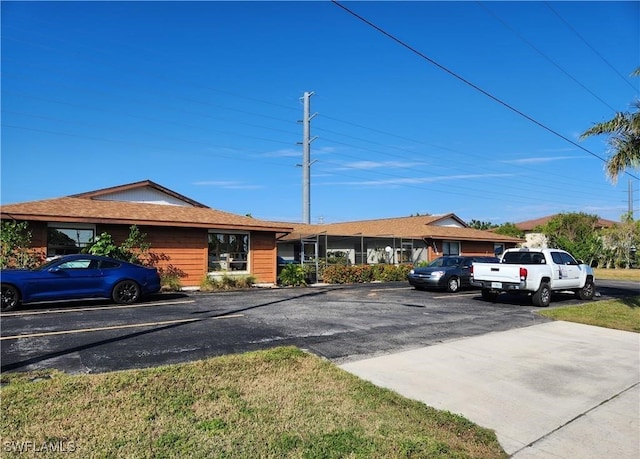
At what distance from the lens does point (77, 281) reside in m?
11.8

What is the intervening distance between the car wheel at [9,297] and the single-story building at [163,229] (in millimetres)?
4430

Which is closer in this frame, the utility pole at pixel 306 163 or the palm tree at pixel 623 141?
the palm tree at pixel 623 141

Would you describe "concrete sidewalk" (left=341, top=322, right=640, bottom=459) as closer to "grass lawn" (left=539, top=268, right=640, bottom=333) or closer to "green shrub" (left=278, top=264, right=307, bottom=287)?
"grass lawn" (left=539, top=268, right=640, bottom=333)

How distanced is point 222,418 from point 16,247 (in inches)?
548

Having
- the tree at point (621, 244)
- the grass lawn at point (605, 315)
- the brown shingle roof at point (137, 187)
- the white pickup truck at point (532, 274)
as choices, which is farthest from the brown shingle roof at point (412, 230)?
the grass lawn at point (605, 315)

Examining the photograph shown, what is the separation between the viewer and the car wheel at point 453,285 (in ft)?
61.4

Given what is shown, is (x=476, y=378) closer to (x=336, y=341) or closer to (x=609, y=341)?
(x=336, y=341)

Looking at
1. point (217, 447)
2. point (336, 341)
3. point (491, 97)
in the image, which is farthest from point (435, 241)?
point (217, 447)

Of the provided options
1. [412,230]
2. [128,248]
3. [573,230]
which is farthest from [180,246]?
[573,230]

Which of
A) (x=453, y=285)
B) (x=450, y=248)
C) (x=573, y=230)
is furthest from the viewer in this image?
(x=573, y=230)

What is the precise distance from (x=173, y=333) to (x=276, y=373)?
3.37 m

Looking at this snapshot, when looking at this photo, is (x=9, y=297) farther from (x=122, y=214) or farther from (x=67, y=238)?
(x=122, y=214)

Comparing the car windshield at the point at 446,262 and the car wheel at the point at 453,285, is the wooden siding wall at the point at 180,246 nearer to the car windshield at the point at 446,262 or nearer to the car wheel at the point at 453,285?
the car windshield at the point at 446,262

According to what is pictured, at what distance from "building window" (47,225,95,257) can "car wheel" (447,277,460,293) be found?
14.5 m
